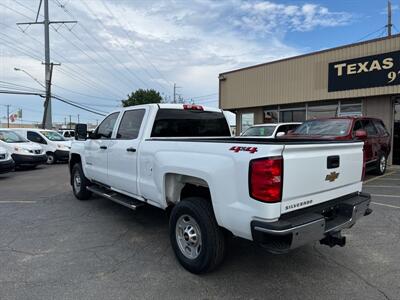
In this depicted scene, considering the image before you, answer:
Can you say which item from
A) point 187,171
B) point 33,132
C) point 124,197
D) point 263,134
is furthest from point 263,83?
point 187,171

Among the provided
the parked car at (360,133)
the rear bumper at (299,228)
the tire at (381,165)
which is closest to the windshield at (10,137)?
the parked car at (360,133)

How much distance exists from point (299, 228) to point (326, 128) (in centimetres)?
669

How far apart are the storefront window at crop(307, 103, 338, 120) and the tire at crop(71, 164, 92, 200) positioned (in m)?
11.6

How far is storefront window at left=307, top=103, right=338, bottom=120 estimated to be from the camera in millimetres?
15047

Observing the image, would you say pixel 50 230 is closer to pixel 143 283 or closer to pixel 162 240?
pixel 162 240

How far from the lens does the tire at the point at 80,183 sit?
732 centimetres

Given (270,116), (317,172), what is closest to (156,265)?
(317,172)

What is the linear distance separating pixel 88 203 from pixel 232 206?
16.1 feet

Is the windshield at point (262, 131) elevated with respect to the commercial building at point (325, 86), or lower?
lower

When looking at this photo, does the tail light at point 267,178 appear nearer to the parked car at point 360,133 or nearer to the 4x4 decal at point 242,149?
the 4x4 decal at point 242,149

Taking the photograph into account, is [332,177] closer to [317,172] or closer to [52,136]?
[317,172]

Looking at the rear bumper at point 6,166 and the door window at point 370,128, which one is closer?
the door window at point 370,128

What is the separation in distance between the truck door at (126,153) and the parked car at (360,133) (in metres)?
4.94

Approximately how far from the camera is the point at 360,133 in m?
8.30
